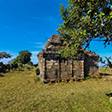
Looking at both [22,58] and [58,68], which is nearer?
[58,68]

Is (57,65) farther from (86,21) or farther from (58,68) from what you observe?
(86,21)

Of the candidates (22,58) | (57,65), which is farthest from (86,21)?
(22,58)

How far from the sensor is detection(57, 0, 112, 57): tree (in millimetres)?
4812

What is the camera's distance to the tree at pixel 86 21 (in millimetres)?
4812

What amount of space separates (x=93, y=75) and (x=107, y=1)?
41.4 feet

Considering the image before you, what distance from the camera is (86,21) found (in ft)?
16.0

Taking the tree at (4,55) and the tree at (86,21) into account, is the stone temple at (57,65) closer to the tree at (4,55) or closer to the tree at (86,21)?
the tree at (86,21)

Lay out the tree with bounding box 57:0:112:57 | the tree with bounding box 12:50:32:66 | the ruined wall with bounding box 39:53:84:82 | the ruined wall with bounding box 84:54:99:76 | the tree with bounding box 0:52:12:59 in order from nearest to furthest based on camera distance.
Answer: the tree with bounding box 57:0:112:57, the ruined wall with bounding box 39:53:84:82, the ruined wall with bounding box 84:54:99:76, the tree with bounding box 0:52:12:59, the tree with bounding box 12:50:32:66

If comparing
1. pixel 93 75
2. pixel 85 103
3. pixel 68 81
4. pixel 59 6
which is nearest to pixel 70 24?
pixel 59 6

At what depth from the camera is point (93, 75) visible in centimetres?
1509

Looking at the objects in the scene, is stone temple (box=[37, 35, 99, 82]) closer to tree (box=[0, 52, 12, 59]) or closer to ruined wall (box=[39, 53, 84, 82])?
ruined wall (box=[39, 53, 84, 82])

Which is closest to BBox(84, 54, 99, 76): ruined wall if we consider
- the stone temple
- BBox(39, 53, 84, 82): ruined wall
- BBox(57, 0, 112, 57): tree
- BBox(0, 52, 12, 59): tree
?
the stone temple

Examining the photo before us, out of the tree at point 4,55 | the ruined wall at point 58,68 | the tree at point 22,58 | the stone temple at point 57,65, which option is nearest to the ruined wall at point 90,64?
the stone temple at point 57,65

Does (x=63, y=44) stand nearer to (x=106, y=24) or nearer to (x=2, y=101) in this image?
(x=106, y=24)
